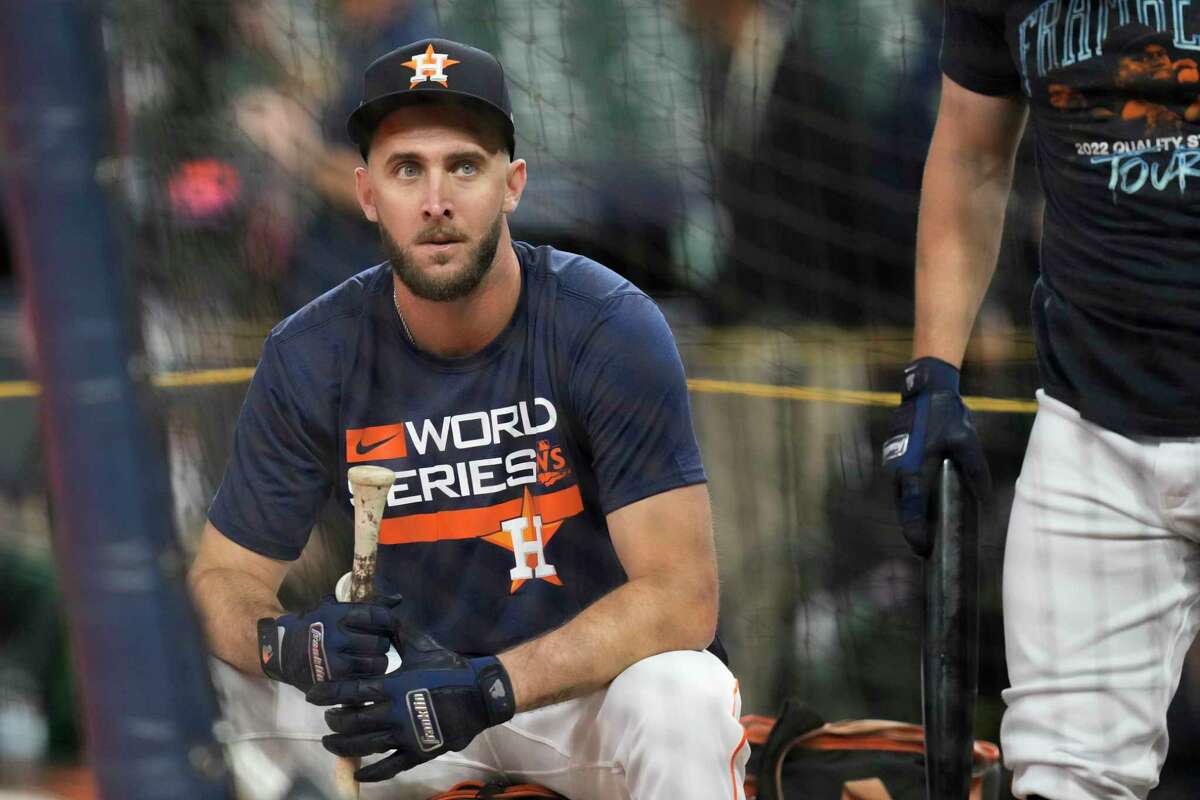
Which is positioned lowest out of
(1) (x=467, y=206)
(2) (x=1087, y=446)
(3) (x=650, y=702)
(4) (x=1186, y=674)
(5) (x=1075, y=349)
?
(4) (x=1186, y=674)

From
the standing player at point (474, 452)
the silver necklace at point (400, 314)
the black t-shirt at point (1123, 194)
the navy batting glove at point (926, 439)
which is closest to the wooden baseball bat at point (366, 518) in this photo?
the standing player at point (474, 452)

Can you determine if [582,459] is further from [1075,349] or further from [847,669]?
[847,669]

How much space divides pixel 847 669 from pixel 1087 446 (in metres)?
1.10

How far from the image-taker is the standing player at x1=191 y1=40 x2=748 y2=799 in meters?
2.00

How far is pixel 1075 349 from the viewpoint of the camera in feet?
5.94

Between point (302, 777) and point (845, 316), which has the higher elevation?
point (845, 316)

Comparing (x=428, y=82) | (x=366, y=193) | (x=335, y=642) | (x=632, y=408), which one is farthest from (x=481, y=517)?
(x=428, y=82)

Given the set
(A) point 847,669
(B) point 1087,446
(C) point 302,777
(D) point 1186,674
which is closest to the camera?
(B) point 1087,446

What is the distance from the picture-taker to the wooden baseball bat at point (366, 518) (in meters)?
1.66

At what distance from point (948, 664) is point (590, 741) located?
0.49 metres

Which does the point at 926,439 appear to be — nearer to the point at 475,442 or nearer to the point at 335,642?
the point at 475,442

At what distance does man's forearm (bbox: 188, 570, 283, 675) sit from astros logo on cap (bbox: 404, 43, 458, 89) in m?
0.69

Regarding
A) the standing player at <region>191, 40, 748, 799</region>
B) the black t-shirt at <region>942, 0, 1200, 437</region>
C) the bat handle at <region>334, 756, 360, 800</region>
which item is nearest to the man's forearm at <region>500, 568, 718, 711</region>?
the standing player at <region>191, 40, 748, 799</region>

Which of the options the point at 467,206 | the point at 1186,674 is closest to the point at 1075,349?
the point at 467,206
